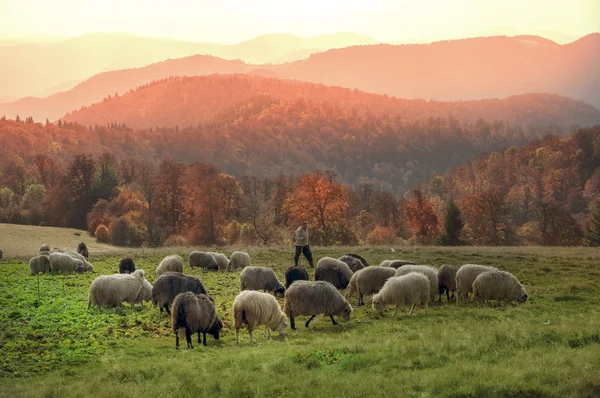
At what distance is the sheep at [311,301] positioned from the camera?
53.4 feet

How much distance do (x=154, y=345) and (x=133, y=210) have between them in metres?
64.8

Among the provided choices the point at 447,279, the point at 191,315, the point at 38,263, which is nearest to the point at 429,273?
the point at 447,279

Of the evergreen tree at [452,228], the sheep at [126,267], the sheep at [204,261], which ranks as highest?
the sheep at [126,267]

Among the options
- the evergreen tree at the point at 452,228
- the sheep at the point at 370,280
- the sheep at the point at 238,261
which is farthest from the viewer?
the evergreen tree at the point at 452,228

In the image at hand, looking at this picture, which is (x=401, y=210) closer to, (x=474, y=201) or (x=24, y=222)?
(x=474, y=201)

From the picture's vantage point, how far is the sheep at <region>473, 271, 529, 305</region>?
18453mm

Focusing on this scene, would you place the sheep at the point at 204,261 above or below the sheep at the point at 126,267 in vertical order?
below

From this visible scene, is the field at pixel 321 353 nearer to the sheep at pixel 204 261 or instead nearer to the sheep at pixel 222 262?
the sheep at pixel 204 261

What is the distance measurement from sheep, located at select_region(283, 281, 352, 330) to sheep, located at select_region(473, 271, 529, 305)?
213 inches

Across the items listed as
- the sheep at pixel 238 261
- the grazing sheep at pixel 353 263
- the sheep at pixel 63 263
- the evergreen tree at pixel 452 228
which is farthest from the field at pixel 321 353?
the evergreen tree at pixel 452 228

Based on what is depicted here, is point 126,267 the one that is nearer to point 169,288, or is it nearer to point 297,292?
point 169,288

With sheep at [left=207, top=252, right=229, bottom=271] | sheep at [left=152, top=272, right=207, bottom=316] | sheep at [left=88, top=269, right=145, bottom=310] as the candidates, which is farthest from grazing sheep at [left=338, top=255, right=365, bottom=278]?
sheep at [left=88, top=269, right=145, bottom=310]

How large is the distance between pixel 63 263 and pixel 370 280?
668 inches

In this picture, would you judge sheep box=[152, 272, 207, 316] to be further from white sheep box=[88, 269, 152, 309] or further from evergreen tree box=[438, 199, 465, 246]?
evergreen tree box=[438, 199, 465, 246]
